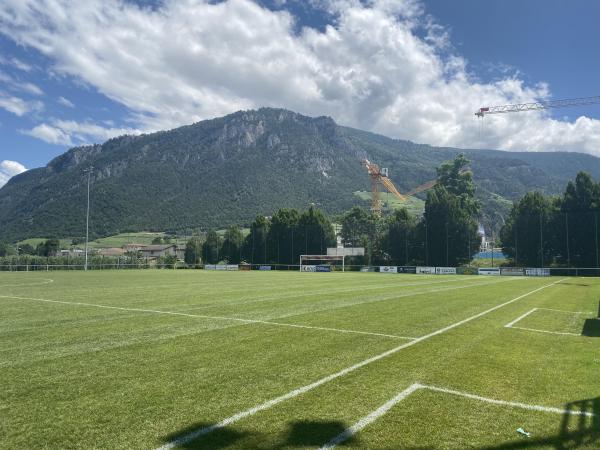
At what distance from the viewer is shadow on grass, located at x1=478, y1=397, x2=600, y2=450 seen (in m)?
4.48

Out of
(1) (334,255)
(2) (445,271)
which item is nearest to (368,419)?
(2) (445,271)

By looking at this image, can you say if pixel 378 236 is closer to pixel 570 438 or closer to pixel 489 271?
pixel 489 271

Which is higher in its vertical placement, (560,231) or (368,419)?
(560,231)

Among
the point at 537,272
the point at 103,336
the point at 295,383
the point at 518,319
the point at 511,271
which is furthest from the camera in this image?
the point at 511,271

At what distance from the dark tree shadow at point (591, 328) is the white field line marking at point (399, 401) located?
672 cm

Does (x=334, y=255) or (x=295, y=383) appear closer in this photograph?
(x=295, y=383)

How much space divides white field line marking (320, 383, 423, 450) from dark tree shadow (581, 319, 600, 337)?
24.2 feet

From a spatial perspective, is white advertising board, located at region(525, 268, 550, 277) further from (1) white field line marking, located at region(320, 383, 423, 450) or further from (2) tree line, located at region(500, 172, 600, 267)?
(1) white field line marking, located at region(320, 383, 423, 450)

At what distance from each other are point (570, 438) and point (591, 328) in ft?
29.5

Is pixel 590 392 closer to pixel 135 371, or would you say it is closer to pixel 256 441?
pixel 256 441

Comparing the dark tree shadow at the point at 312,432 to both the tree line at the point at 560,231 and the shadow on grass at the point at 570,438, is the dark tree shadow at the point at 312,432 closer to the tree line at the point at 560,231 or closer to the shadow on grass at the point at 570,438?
the shadow on grass at the point at 570,438

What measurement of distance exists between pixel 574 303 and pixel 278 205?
153 meters

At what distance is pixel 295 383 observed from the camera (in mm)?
6363

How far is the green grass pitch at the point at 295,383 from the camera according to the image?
459cm
